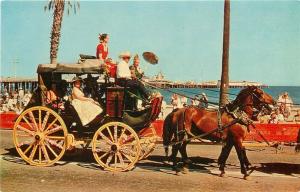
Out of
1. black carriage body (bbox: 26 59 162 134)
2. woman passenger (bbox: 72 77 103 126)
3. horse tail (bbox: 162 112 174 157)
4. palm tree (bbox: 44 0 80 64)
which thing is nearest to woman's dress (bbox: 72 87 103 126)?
woman passenger (bbox: 72 77 103 126)

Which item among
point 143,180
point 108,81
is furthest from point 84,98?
point 143,180

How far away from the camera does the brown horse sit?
939 cm

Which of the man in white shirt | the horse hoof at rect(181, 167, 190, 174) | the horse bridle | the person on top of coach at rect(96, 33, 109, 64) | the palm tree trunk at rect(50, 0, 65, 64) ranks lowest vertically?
the horse hoof at rect(181, 167, 190, 174)

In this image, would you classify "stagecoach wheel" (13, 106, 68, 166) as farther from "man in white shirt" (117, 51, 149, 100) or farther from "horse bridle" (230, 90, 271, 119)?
"horse bridle" (230, 90, 271, 119)

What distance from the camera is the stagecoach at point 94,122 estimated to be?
9.50 meters

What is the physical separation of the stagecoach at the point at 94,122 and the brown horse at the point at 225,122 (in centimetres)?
64

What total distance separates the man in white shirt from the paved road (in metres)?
1.98

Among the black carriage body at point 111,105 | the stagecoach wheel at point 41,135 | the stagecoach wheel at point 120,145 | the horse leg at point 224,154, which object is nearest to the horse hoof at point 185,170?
the horse leg at point 224,154

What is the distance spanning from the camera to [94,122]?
395 inches

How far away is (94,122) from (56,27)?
61.4ft

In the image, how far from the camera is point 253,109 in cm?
959

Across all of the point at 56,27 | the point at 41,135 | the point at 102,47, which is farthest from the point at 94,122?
the point at 56,27

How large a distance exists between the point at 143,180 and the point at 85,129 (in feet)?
7.21

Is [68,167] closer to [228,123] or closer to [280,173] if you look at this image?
[228,123]
